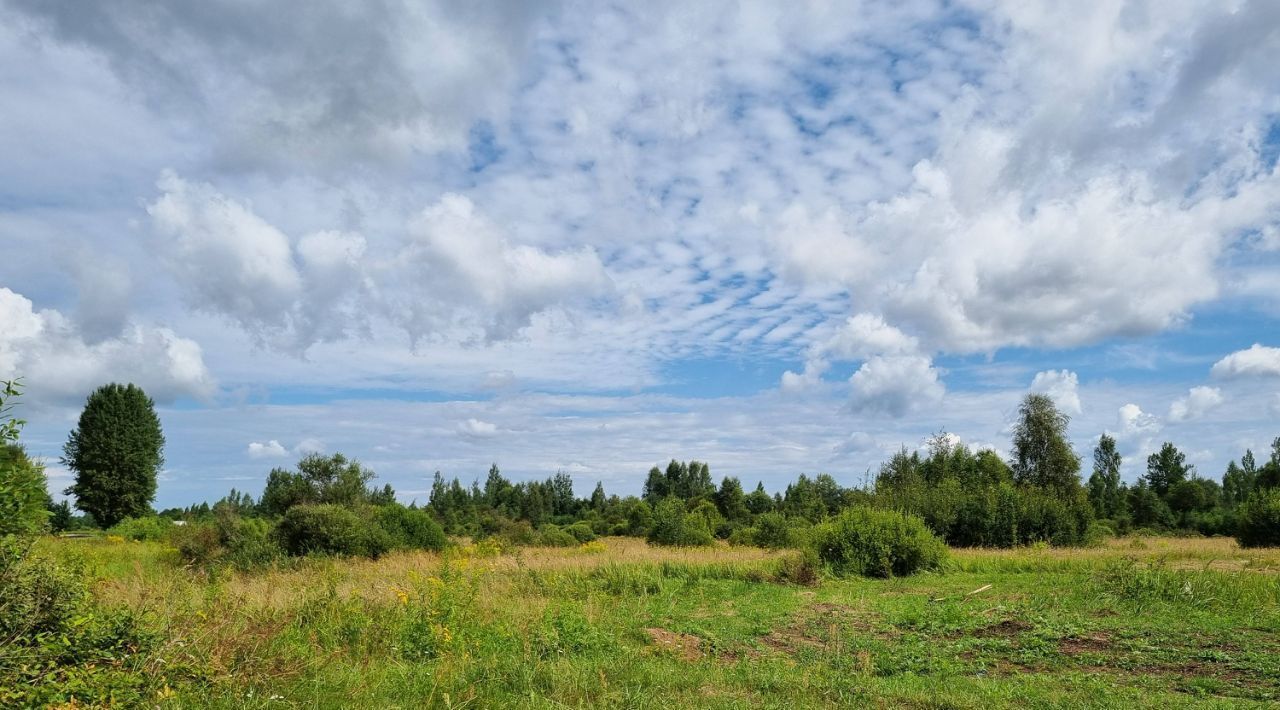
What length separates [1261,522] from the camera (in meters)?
26.4

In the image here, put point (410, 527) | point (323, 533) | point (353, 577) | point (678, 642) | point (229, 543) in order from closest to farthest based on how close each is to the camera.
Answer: point (678, 642) → point (353, 577) → point (323, 533) → point (229, 543) → point (410, 527)

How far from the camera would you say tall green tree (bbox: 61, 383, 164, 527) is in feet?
145

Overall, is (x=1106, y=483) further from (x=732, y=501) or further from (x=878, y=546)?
(x=878, y=546)

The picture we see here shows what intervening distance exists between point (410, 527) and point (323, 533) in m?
3.68

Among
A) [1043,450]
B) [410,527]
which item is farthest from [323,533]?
[1043,450]

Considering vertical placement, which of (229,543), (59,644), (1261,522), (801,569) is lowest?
(801,569)

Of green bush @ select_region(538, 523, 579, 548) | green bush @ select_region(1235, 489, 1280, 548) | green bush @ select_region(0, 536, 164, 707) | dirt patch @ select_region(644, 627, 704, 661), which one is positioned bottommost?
dirt patch @ select_region(644, 627, 704, 661)

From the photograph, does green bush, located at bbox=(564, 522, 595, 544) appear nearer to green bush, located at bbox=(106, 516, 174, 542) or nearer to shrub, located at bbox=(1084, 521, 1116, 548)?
green bush, located at bbox=(106, 516, 174, 542)

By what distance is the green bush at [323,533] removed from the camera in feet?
72.2

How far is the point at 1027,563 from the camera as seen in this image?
19.9 metres

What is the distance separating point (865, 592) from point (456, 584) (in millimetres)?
9522

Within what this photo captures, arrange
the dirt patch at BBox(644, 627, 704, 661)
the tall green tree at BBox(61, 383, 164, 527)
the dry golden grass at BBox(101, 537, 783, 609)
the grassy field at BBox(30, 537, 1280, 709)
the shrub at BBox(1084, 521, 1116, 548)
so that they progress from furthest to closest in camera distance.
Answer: the tall green tree at BBox(61, 383, 164, 527)
the shrub at BBox(1084, 521, 1116, 548)
the dirt patch at BBox(644, 627, 704, 661)
the dry golden grass at BBox(101, 537, 783, 609)
the grassy field at BBox(30, 537, 1280, 709)

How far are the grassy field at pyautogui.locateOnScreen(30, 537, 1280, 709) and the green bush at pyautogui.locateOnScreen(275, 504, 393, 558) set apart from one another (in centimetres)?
696

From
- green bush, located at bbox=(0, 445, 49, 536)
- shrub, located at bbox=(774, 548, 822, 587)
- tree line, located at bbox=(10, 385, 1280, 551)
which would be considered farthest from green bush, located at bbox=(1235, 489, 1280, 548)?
green bush, located at bbox=(0, 445, 49, 536)
